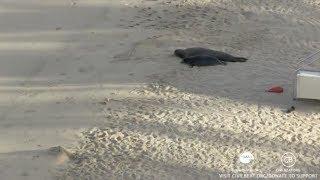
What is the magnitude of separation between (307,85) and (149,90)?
1714 millimetres

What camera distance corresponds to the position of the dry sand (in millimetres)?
5074

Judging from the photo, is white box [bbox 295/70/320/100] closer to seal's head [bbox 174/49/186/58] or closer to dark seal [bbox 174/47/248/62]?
dark seal [bbox 174/47/248/62]

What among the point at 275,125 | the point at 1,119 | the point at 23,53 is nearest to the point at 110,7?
the point at 23,53

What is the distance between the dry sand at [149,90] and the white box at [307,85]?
19cm

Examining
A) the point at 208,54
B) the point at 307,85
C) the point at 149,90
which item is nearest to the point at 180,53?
the point at 208,54

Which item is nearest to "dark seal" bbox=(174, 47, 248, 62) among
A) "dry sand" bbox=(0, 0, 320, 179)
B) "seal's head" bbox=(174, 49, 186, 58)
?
"seal's head" bbox=(174, 49, 186, 58)

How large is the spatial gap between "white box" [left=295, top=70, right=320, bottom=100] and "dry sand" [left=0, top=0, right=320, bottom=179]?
7.6 inches

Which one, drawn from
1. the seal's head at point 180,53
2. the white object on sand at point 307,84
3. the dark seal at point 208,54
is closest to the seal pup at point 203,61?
the dark seal at point 208,54

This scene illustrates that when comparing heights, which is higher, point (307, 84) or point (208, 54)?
point (307, 84)

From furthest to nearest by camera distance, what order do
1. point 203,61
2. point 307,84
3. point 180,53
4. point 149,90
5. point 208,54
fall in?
1. point 180,53
2. point 208,54
3. point 203,61
4. point 149,90
5. point 307,84

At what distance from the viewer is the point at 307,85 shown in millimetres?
5680

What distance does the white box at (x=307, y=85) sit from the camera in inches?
220

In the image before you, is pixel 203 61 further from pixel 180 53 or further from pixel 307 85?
pixel 307 85

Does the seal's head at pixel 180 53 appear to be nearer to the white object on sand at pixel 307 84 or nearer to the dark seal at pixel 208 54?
the dark seal at pixel 208 54
